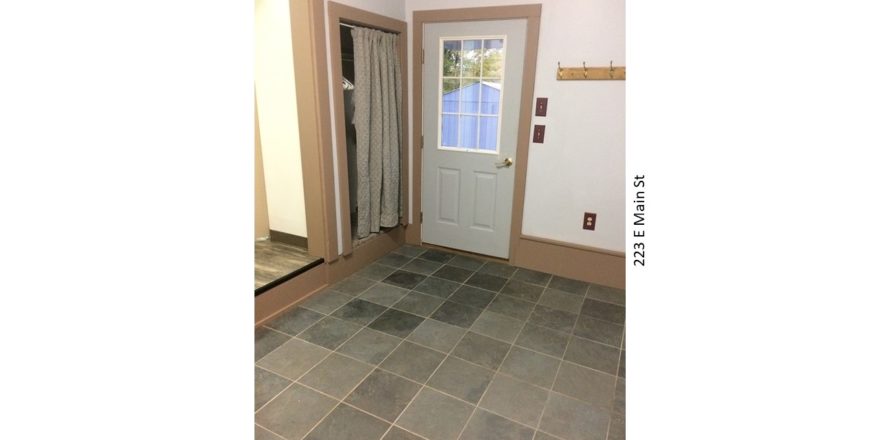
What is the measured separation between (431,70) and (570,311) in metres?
2.10

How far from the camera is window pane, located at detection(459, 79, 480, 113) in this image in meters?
3.37

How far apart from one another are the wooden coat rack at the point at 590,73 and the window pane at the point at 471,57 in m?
0.60

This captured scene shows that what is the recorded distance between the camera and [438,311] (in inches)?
111

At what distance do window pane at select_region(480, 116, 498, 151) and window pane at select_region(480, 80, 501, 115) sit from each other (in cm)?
5

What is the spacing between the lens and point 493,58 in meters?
3.24

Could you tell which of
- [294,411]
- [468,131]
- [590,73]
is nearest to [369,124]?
[468,131]

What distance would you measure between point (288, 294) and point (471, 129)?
1834mm

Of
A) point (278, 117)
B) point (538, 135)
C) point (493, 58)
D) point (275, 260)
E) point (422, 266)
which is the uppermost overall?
point (493, 58)

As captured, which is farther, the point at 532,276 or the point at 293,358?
the point at 532,276

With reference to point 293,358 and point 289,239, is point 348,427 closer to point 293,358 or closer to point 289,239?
point 293,358

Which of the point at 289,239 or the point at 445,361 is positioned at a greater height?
the point at 289,239

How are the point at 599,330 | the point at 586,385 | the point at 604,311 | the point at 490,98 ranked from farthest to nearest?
the point at 490,98 → the point at 604,311 → the point at 599,330 → the point at 586,385
